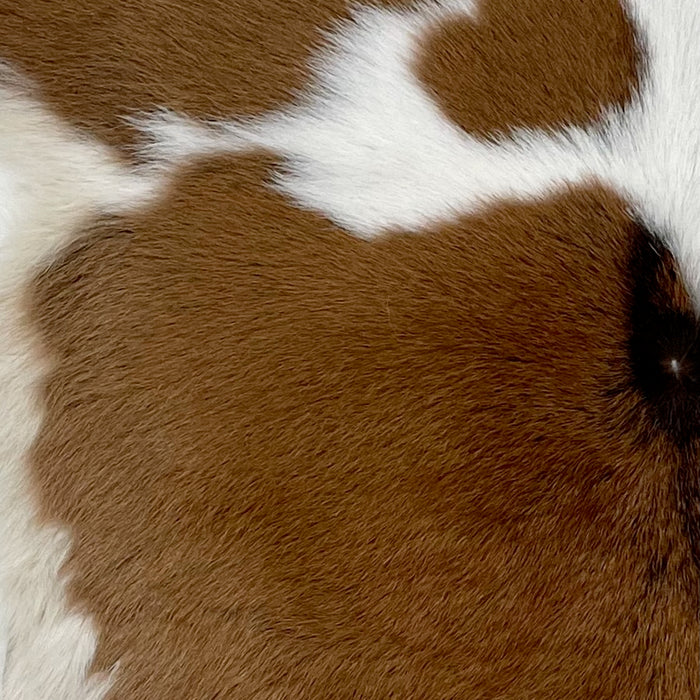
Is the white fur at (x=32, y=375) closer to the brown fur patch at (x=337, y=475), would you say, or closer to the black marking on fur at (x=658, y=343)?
the brown fur patch at (x=337, y=475)

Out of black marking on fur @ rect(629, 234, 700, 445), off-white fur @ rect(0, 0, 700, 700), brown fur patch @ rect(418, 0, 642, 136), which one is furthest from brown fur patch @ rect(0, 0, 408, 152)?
black marking on fur @ rect(629, 234, 700, 445)

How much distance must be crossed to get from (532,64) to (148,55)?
0.28 metres

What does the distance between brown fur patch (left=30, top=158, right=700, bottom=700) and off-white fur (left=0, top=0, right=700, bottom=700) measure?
2 cm

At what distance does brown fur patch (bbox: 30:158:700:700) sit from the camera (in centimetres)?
57

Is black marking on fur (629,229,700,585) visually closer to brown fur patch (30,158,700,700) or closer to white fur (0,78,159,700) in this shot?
brown fur patch (30,158,700,700)

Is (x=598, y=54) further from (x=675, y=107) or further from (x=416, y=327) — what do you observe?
(x=416, y=327)

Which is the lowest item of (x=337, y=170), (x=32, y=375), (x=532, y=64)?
(x=32, y=375)

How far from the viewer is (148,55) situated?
582mm

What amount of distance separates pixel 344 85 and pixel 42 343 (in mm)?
283

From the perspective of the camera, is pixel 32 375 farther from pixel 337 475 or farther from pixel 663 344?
pixel 663 344

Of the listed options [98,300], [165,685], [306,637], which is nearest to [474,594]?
[306,637]

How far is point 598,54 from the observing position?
0.61 m

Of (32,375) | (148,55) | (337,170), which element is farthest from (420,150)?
(32,375)

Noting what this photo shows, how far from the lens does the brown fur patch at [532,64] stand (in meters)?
0.60
